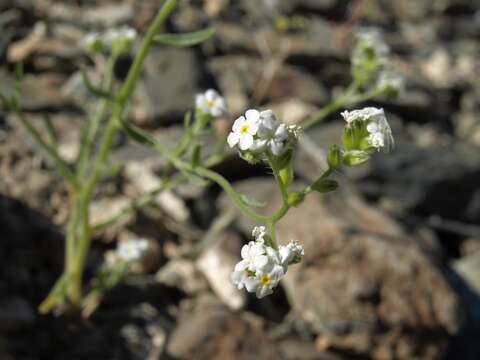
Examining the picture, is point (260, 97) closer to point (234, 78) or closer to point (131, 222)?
point (234, 78)

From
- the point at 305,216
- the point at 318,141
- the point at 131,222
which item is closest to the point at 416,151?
the point at 318,141

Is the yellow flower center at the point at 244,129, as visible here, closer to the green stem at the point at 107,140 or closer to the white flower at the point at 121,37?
the green stem at the point at 107,140

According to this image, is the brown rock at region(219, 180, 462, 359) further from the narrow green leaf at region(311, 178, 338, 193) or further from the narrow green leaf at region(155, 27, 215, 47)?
the narrow green leaf at region(311, 178, 338, 193)

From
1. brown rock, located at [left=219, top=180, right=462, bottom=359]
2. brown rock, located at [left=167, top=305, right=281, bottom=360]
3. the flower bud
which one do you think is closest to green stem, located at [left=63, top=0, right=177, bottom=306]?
brown rock, located at [left=167, top=305, right=281, bottom=360]

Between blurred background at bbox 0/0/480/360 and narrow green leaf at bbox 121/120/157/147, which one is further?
blurred background at bbox 0/0/480/360

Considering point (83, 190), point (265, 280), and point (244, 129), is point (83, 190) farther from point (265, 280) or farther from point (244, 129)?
point (265, 280)

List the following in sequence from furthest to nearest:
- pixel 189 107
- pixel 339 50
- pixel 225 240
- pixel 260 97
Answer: pixel 339 50 < pixel 260 97 < pixel 189 107 < pixel 225 240

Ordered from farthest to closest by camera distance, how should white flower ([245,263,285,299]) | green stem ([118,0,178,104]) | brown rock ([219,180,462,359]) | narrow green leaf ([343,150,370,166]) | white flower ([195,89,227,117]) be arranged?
brown rock ([219,180,462,359])
white flower ([195,89,227,117])
green stem ([118,0,178,104])
narrow green leaf ([343,150,370,166])
white flower ([245,263,285,299])
